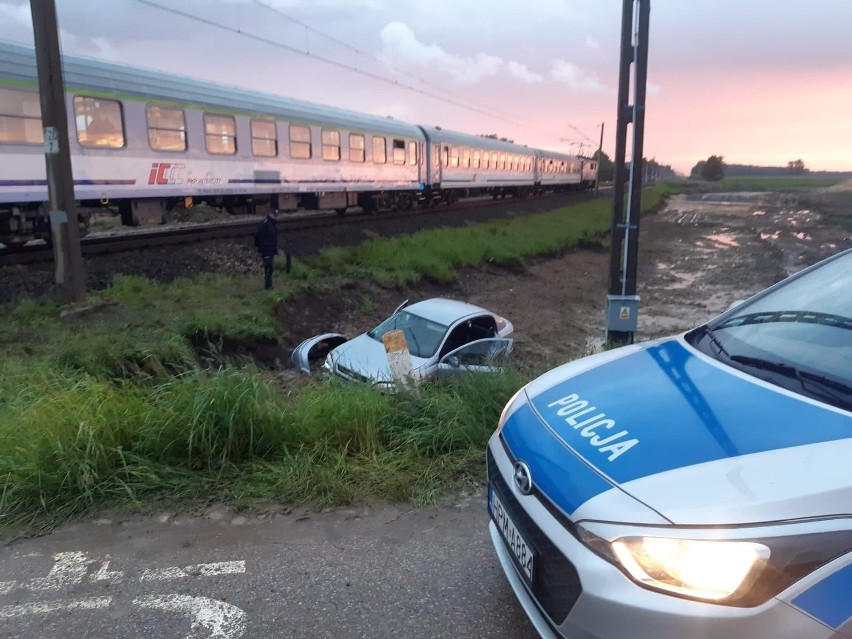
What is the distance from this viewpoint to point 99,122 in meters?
12.6

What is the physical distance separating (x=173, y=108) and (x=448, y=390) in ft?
37.3

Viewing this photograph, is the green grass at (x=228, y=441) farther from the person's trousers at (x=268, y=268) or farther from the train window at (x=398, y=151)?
the train window at (x=398, y=151)

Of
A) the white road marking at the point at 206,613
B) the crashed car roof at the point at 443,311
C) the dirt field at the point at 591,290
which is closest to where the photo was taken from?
the white road marking at the point at 206,613

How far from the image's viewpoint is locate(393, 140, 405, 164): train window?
23.8 metres

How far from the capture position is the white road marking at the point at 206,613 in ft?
8.83

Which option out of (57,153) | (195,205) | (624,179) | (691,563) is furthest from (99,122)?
(691,563)

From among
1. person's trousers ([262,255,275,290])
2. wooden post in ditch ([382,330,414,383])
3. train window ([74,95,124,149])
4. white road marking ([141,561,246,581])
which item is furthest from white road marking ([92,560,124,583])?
train window ([74,95,124,149])

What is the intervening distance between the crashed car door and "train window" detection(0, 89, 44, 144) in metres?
8.09

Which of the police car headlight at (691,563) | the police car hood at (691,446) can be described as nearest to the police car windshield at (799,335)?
the police car hood at (691,446)

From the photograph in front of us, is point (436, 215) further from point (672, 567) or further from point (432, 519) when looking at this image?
point (672, 567)

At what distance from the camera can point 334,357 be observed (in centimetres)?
850

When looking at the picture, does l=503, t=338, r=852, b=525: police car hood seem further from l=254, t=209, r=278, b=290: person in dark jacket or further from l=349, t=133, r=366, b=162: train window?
l=349, t=133, r=366, b=162: train window

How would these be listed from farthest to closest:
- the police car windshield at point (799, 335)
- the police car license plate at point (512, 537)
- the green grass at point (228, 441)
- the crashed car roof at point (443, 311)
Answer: the crashed car roof at point (443, 311) < the green grass at point (228, 441) < the police car windshield at point (799, 335) < the police car license plate at point (512, 537)

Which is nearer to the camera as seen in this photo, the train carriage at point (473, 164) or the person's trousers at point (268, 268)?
the person's trousers at point (268, 268)
